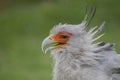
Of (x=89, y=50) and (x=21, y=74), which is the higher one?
(x=21, y=74)

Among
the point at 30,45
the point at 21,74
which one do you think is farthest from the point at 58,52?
the point at 30,45

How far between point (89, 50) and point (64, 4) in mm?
10186

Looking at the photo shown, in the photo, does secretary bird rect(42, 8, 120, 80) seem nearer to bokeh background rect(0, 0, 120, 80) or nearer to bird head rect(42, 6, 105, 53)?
bird head rect(42, 6, 105, 53)

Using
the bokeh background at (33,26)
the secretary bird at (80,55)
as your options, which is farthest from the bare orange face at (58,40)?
the bokeh background at (33,26)

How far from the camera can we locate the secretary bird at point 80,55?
6828 mm

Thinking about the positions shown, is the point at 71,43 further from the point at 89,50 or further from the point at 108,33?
the point at 108,33

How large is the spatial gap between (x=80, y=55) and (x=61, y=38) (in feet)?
0.89

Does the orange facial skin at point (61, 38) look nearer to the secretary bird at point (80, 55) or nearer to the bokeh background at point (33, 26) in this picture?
the secretary bird at point (80, 55)

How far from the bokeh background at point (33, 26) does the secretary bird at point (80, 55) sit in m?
5.51

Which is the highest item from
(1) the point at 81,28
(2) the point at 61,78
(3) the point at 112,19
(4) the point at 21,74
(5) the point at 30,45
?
(3) the point at 112,19

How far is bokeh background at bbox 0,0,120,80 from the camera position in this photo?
43.4ft

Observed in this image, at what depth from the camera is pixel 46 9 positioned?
16.8 metres

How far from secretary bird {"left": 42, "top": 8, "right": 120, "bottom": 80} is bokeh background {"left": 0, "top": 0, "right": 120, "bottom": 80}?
5512 mm

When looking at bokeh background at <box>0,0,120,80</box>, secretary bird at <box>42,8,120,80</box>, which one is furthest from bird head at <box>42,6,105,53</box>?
bokeh background at <box>0,0,120,80</box>
